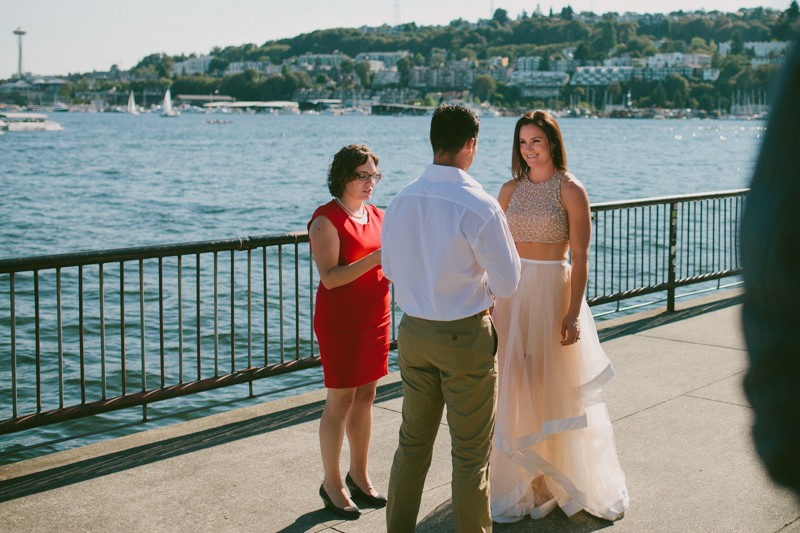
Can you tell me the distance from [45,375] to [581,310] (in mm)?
11097

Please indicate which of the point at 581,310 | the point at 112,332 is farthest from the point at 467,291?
the point at 112,332

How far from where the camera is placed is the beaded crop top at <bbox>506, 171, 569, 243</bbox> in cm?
467

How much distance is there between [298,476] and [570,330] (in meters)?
1.70

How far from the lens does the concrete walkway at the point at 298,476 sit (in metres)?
4.59

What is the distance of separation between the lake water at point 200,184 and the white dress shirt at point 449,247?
3.00 feet

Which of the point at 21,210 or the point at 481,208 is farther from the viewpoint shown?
the point at 21,210

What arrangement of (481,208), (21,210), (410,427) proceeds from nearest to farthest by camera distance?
(481,208), (410,427), (21,210)

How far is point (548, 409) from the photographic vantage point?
15.1ft

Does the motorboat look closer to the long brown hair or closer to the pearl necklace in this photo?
the pearl necklace

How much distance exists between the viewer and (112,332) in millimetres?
17969

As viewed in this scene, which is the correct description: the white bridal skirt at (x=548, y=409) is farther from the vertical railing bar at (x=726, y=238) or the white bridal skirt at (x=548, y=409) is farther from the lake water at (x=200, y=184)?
the lake water at (x=200, y=184)

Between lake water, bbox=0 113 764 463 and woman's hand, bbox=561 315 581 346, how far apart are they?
143 centimetres

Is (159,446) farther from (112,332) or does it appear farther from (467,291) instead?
(112,332)

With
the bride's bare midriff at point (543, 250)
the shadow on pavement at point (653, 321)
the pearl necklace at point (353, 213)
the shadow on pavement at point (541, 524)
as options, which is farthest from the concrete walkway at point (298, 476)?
the shadow on pavement at point (653, 321)
